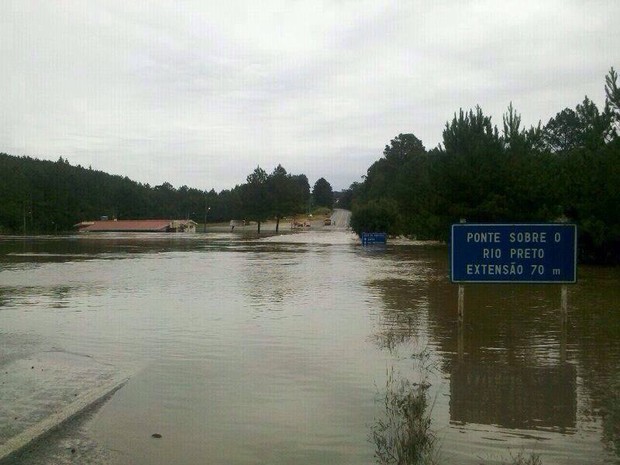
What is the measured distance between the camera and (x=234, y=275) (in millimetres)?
25531

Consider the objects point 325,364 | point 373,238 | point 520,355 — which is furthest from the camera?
point 373,238

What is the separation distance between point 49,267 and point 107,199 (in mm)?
131162

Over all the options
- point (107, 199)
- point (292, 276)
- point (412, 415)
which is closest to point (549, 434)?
point (412, 415)

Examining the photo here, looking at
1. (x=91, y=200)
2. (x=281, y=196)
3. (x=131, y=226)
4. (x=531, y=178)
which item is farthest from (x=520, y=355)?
(x=91, y=200)

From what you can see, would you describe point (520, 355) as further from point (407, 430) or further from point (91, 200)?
point (91, 200)

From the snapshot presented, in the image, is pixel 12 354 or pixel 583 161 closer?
pixel 12 354

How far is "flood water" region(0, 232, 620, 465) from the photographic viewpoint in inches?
241

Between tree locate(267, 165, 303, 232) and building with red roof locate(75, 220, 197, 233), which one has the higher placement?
tree locate(267, 165, 303, 232)

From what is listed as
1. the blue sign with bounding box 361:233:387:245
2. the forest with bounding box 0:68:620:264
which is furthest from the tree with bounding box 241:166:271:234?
the blue sign with bounding box 361:233:387:245

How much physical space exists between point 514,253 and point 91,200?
5654 inches

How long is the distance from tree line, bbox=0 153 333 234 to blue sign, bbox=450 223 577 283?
103719 mm

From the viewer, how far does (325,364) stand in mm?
9570

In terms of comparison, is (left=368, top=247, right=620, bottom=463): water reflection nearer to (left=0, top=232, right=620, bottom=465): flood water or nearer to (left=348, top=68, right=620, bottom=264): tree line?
(left=0, top=232, right=620, bottom=465): flood water

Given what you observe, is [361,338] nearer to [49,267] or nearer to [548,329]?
[548,329]
